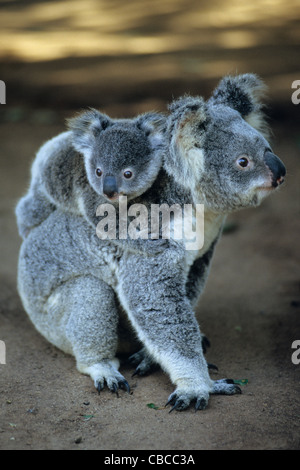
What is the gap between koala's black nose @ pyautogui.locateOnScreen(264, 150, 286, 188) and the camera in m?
3.46

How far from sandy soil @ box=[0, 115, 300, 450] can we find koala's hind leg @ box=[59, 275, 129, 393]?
0.50ft

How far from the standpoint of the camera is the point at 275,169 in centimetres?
346

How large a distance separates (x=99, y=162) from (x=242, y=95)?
4.04ft

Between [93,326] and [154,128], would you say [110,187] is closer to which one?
[154,128]

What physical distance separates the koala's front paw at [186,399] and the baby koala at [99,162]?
132cm

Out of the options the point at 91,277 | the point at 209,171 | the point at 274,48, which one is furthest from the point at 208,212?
the point at 274,48

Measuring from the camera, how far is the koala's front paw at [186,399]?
11.4ft
